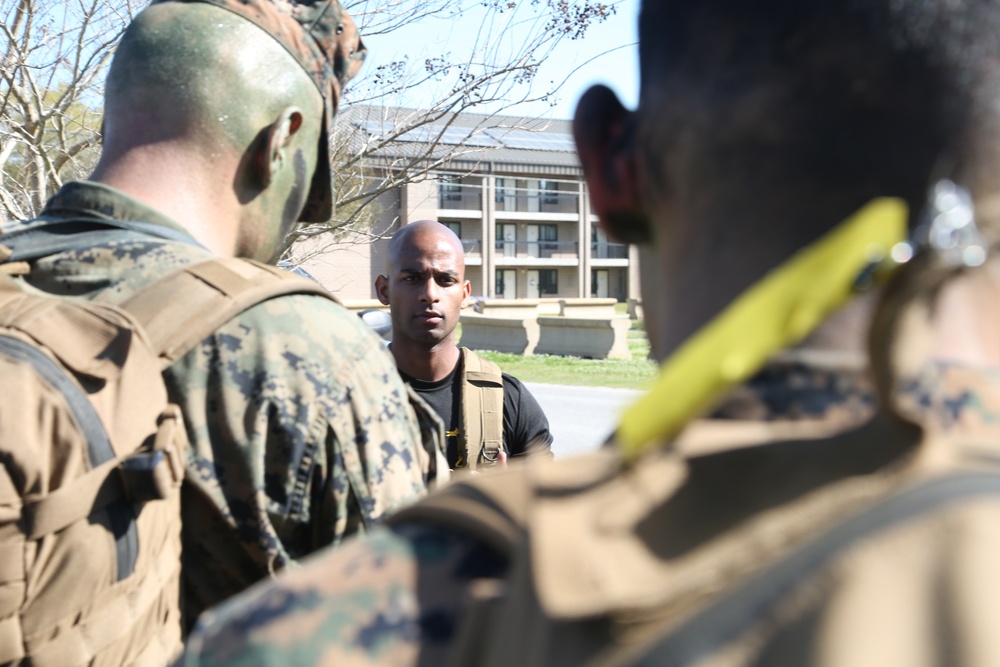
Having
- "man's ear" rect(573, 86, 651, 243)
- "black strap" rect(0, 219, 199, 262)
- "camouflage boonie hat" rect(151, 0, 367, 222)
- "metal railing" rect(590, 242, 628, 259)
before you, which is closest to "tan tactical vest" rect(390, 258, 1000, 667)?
"man's ear" rect(573, 86, 651, 243)

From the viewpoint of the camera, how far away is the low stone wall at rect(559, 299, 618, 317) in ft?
105

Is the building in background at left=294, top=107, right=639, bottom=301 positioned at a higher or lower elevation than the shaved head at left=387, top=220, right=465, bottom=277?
higher

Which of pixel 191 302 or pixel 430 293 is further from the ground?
pixel 430 293

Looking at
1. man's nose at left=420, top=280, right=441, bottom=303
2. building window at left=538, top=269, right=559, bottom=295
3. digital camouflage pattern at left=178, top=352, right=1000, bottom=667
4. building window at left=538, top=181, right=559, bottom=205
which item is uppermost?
building window at left=538, top=181, right=559, bottom=205

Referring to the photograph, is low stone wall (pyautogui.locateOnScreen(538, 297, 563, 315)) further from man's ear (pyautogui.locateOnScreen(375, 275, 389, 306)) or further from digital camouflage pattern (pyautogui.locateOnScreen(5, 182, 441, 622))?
digital camouflage pattern (pyautogui.locateOnScreen(5, 182, 441, 622))

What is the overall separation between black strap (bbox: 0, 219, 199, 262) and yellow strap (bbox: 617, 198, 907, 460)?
1.66m

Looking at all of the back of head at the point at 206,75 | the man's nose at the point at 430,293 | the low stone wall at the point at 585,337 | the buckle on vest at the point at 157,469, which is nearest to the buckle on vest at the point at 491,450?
the man's nose at the point at 430,293

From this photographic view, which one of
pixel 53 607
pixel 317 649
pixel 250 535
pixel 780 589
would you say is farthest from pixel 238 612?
pixel 250 535

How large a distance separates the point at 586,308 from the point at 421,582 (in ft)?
105

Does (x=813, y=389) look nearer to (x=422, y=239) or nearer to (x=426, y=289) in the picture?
(x=426, y=289)

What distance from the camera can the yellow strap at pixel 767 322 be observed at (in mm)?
864

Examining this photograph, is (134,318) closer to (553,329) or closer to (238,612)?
(238,612)

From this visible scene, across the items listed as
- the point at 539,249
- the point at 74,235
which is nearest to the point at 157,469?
the point at 74,235

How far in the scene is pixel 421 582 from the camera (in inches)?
41.1
